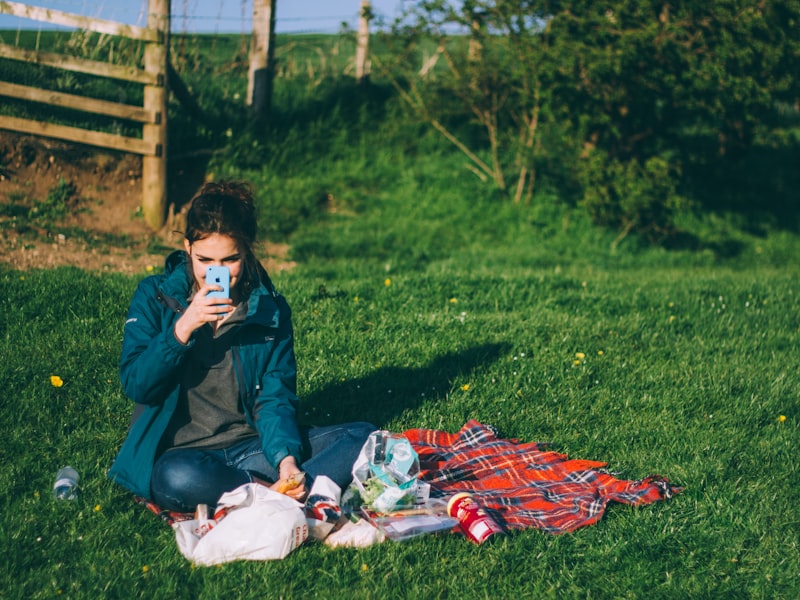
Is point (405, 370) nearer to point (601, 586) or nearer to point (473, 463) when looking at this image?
point (473, 463)

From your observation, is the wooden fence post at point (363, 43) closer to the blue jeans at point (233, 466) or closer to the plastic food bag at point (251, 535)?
the blue jeans at point (233, 466)

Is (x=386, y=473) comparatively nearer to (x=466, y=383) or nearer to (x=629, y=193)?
(x=466, y=383)

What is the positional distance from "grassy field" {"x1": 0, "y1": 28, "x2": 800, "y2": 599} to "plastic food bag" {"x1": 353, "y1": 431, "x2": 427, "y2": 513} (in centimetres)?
25

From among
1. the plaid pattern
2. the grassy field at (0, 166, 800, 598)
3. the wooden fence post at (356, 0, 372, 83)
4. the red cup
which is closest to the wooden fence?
the grassy field at (0, 166, 800, 598)

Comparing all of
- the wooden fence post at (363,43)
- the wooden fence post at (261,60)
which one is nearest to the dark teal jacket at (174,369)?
the wooden fence post at (261,60)

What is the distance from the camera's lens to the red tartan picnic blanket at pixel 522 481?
393cm

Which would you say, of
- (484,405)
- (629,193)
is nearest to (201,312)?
(484,405)

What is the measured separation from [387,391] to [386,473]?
145cm

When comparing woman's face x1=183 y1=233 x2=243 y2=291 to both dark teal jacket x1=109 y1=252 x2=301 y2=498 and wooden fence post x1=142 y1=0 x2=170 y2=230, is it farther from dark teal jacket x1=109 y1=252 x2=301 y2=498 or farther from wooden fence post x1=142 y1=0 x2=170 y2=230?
wooden fence post x1=142 y1=0 x2=170 y2=230

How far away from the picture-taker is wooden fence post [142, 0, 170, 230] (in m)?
8.12

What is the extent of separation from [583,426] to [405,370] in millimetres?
1250

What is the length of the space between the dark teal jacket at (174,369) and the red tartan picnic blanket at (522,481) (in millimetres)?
868

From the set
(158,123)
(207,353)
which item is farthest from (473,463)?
(158,123)

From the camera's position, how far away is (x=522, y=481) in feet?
14.0
